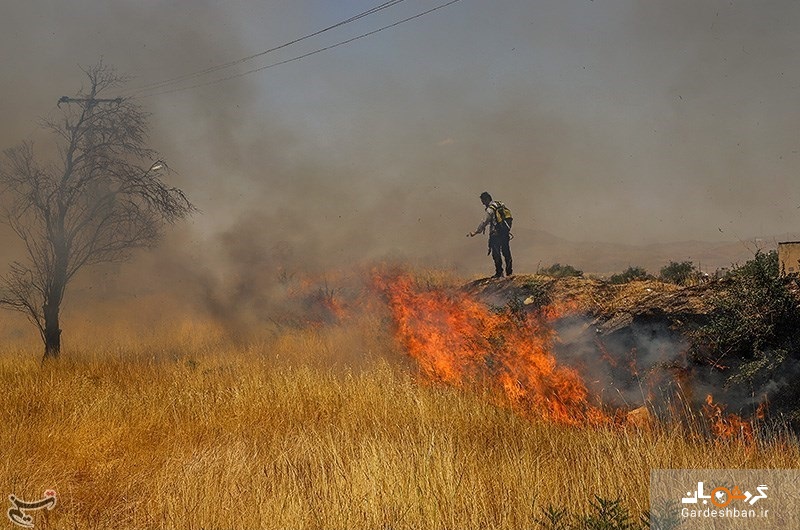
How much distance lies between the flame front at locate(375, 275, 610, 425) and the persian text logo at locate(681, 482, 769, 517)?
2.17m

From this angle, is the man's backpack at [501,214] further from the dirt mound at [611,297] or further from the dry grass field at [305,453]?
the dry grass field at [305,453]

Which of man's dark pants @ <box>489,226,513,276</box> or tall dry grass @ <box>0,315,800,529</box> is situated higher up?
man's dark pants @ <box>489,226,513,276</box>

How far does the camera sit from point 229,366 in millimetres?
10273

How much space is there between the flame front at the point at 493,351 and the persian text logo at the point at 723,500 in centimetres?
217

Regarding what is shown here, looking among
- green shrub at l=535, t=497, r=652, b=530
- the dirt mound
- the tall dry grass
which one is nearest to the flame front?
the dirt mound

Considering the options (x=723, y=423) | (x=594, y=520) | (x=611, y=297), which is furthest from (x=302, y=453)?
(x=611, y=297)

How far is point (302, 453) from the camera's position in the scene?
18.2 ft

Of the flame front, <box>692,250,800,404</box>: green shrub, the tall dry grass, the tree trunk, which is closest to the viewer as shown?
the tall dry grass

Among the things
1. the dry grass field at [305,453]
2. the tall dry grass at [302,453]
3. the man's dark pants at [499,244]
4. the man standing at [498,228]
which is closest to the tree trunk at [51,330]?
the dry grass field at [305,453]

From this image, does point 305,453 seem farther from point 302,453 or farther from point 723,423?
point 723,423

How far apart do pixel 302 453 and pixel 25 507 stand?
7.72ft

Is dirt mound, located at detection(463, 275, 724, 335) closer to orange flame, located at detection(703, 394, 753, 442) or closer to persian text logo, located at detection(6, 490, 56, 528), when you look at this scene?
orange flame, located at detection(703, 394, 753, 442)

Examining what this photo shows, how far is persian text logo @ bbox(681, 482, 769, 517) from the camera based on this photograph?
12.8 ft

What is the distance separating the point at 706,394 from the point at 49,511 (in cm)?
710
